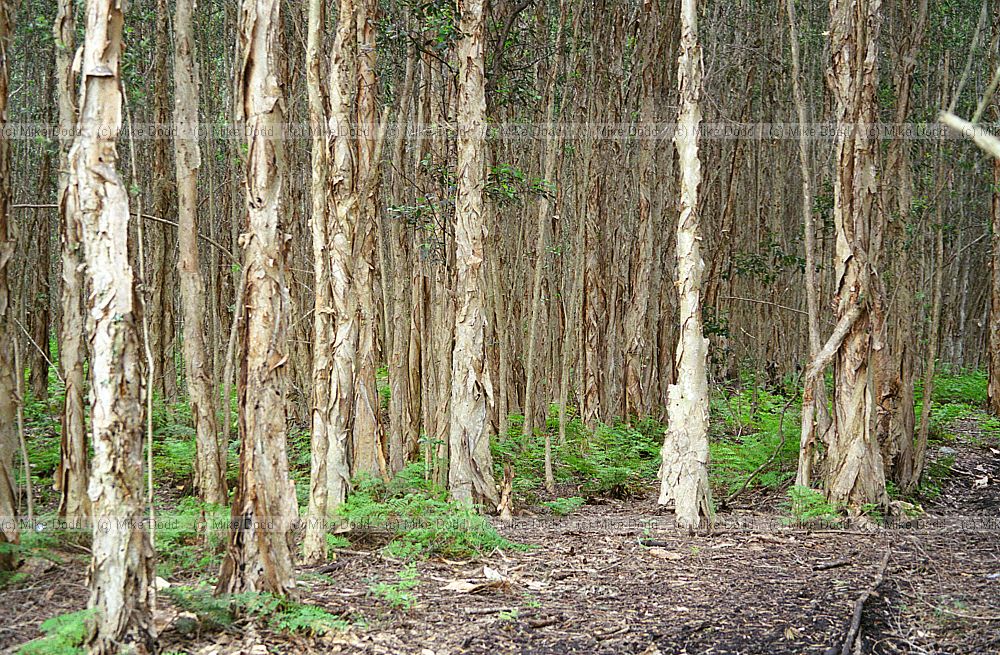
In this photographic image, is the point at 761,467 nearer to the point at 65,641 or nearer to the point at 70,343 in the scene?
the point at 70,343

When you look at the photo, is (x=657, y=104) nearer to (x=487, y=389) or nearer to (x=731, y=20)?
(x=731, y=20)

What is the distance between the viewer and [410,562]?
21.1ft

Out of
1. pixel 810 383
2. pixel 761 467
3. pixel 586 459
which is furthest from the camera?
pixel 586 459

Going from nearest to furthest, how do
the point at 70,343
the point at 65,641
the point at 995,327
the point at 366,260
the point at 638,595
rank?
the point at 65,641
the point at 638,595
the point at 70,343
the point at 366,260
the point at 995,327

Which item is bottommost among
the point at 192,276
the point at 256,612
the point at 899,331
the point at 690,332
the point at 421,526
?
the point at 421,526

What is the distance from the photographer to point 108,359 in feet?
12.6

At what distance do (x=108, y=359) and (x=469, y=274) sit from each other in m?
4.14

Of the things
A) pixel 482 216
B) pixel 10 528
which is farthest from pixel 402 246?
pixel 10 528

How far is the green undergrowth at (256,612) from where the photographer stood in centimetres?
457

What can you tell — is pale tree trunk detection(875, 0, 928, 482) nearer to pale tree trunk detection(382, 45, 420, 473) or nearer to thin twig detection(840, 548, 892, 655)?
thin twig detection(840, 548, 892, 655)

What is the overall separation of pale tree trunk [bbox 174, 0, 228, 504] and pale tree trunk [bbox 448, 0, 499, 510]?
2.25m

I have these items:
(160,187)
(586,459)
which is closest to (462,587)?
(586,459)

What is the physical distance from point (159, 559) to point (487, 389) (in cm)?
298

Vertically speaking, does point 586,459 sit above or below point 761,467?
below
